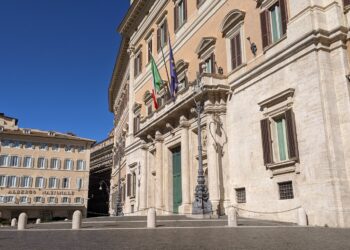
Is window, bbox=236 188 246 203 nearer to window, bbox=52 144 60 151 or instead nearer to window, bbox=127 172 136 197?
window, bbox=127 172 136 197

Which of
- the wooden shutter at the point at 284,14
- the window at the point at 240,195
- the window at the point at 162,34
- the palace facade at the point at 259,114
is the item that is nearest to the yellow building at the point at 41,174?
the palace facade at the point at 259,114

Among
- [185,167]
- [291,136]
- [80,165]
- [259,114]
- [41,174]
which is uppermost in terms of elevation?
[80,165]

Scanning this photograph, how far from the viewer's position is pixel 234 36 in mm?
18297

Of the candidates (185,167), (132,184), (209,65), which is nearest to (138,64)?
(132,184)

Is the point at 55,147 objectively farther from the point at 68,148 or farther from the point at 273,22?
the point at 273,22

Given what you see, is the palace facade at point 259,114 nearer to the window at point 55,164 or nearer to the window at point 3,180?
the window at point 55,164

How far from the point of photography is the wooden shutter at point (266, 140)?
14.8 metres

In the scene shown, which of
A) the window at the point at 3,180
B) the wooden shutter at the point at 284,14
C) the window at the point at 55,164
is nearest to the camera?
the wooden shutter at the point at 284,14

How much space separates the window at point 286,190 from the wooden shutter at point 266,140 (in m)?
0.99

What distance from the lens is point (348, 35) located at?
13102 mm

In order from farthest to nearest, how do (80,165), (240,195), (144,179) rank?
(80,165) < (144,179) < (240,195)

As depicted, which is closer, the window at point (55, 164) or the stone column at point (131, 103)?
the stone column at point (131, 103)

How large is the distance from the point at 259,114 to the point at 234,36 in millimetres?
4504

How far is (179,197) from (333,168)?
11326 mm
